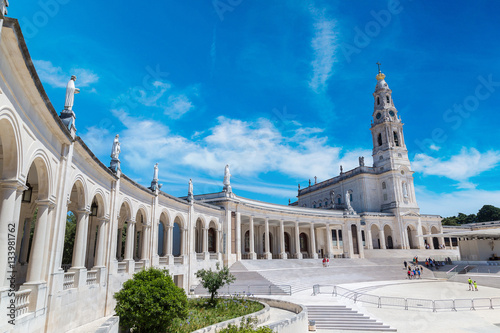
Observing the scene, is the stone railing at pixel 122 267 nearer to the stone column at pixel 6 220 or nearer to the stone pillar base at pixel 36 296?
the stone pillar base at pixel 36 296

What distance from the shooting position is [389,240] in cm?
6838

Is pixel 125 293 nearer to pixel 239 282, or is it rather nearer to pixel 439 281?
pixel 239 282

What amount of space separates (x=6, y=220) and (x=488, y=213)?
377 feet

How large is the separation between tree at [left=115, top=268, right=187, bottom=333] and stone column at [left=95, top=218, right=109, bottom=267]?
4996mm

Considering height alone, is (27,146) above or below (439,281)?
above

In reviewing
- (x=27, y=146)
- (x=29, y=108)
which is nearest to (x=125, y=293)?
(x=27, y=146)

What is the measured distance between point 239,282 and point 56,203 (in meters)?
21.5

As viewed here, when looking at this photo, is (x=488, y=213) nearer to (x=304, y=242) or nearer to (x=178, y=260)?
(x=304, y=242)

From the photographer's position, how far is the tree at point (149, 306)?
13320 mm

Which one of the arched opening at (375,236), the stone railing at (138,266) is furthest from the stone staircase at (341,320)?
the arched opening at (375,236)

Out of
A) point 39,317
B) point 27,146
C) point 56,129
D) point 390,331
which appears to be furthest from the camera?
point 390,331

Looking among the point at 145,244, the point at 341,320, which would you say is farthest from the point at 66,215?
the point at 341,320

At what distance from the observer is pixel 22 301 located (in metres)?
10.9

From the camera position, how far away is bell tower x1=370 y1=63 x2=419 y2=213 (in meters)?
66.6
